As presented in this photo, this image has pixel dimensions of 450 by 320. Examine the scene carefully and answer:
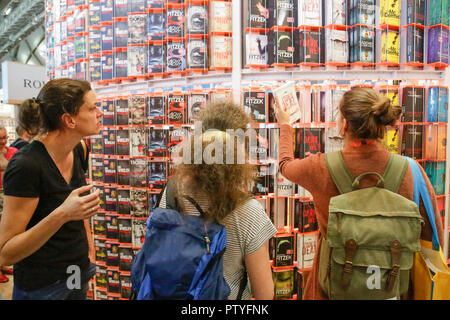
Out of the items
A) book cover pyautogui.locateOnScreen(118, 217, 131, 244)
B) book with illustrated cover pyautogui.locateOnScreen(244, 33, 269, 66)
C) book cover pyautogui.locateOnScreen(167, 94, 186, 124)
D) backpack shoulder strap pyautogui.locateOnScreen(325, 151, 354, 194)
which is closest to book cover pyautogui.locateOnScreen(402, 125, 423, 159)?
book with illustrated cover pyautogui.locateOnScreen(244, 33, 269, 66)

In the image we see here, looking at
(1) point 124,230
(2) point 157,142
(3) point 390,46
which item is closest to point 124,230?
(1) point 124,230

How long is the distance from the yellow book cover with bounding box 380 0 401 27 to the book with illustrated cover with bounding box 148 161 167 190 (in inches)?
92.6

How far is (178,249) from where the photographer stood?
0.99 meters

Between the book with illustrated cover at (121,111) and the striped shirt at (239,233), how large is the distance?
7.45ft

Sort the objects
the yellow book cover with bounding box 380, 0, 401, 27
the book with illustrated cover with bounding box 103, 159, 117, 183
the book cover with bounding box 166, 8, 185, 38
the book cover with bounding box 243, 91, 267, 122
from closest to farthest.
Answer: the book cover with bounding box 243, 91, 267, 122 < the yellow book cover with bounding box 380, 0, 401, 27 < the book cover with bounding box 166, 8, 185, 38 < the book with illustrated cover with bounding box 103, 159, 117, 183

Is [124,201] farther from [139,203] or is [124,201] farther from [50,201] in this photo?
[50,201]

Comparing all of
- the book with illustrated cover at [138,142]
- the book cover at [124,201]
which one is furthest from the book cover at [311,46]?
the book cover at [124,201]

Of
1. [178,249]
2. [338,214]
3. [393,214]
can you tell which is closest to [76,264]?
[178,249]

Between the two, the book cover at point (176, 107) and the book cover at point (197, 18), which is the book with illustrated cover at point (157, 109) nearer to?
the book cover at point (176, 107)

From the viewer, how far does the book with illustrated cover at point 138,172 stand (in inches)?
117

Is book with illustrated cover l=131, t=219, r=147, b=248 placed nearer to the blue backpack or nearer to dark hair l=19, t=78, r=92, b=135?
dark hair l=19, t=78, r=92, b=135

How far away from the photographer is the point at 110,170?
3.24m

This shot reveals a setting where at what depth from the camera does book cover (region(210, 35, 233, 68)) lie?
2.71 meters
